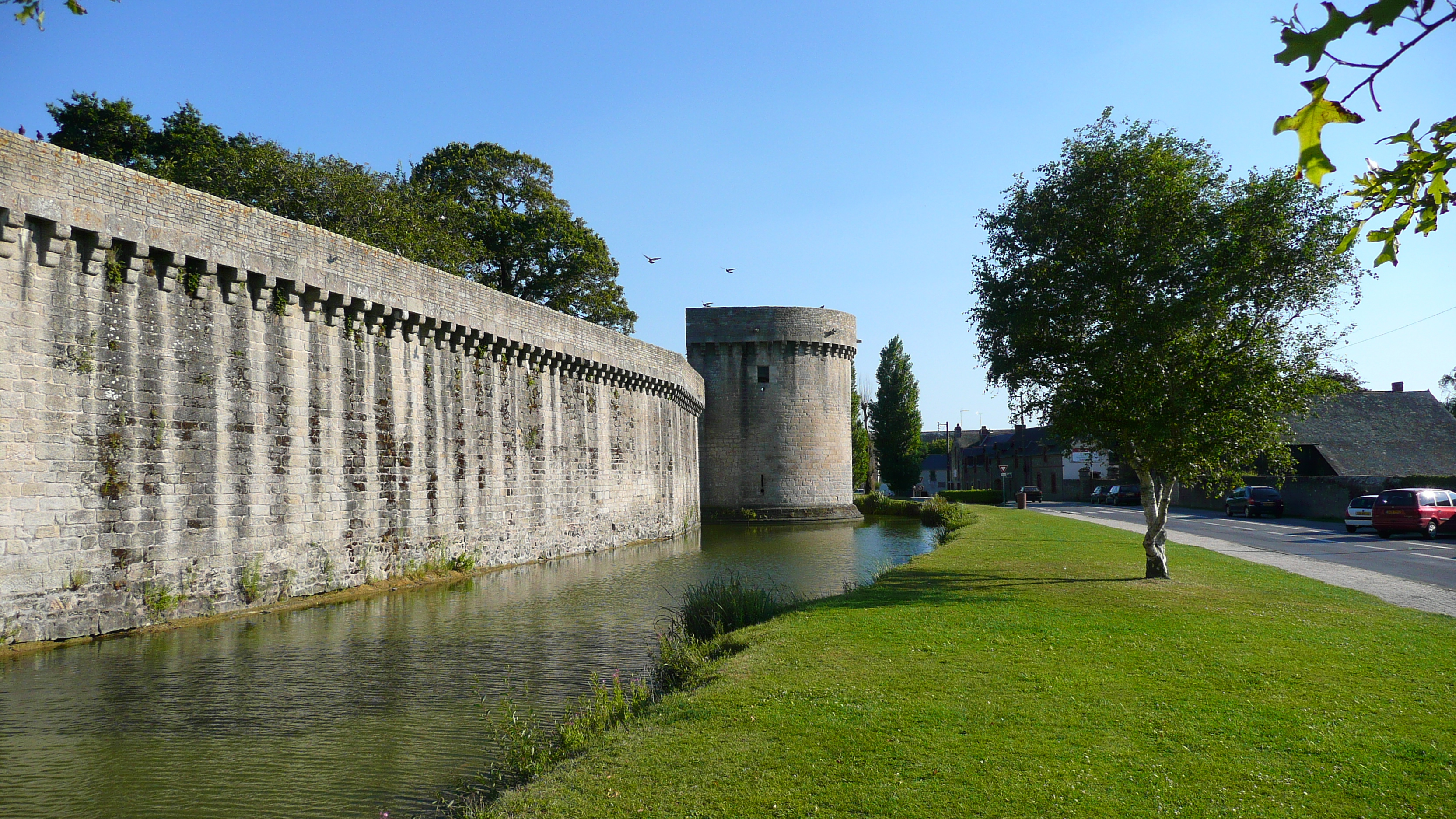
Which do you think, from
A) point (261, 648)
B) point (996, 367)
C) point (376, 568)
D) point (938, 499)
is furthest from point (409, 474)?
point (938, 499)

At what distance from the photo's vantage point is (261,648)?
433 inches

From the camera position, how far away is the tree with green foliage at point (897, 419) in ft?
208

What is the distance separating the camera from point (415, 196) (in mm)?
34344

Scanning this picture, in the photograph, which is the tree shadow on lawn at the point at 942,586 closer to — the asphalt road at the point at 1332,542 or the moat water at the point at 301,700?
the moat water at the point at 301,700

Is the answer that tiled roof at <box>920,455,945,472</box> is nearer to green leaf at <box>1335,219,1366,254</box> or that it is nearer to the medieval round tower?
the medieval round tower

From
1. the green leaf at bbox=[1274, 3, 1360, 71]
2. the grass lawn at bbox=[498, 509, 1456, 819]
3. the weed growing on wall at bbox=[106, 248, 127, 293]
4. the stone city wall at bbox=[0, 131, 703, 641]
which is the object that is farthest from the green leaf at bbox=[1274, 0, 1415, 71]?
A: the weed growing on wall at bbox=[106, 248, 127, 293]

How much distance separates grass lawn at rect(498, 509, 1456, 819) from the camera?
4.98 m

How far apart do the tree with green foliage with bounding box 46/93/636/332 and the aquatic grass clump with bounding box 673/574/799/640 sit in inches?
780

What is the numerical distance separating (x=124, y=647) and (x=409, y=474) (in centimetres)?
703

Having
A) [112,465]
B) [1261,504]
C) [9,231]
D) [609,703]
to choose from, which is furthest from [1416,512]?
[9,231]

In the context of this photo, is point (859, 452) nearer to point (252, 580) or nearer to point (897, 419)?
point (897, 419)

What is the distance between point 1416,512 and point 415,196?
34361 mm

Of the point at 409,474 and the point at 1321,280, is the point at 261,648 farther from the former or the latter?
the point at 1321,280

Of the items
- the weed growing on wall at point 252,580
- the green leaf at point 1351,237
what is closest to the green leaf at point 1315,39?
the green leaf at point 1351,237
